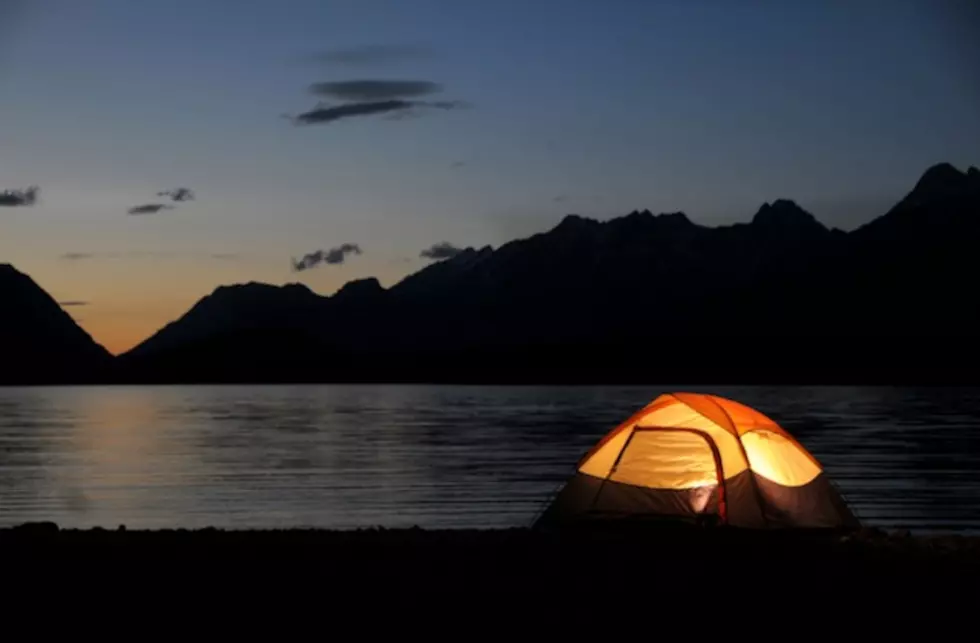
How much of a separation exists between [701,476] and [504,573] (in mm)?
5040

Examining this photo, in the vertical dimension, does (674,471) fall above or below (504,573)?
above

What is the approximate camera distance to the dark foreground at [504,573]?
1064cm

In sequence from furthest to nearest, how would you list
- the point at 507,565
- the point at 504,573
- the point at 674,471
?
1. the point at 674,471
2. the point at 507,565
3. the point at 504,573

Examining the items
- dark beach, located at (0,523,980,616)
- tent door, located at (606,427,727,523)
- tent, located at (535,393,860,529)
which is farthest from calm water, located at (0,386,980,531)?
dark beach, located at (0,523,980,616)

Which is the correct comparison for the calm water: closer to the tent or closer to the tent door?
the tent

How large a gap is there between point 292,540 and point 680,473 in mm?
5147

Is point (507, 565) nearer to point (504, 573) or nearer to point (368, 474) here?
point (504, 573)

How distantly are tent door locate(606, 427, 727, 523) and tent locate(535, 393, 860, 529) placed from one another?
1cm

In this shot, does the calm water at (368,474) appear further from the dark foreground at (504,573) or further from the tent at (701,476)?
the dark foreground at (504,573)

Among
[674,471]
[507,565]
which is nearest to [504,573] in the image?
[507,565]

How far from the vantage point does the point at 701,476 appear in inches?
660

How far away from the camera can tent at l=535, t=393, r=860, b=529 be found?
16.5 metres

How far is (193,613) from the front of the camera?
10.4 m

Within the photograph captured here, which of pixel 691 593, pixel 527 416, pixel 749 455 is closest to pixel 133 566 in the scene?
pixel 691 593
